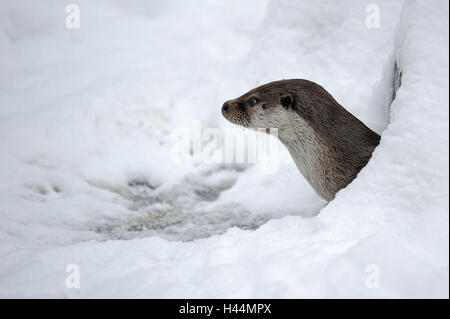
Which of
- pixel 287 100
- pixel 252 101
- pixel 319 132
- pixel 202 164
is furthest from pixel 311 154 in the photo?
pixel 202 164

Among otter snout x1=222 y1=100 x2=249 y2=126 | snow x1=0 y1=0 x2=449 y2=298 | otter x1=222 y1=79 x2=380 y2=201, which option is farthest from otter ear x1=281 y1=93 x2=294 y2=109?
snow x1=0 y1=0 x2=449 y2=298

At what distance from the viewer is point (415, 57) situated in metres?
1.90

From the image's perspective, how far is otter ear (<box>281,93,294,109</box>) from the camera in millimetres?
2487

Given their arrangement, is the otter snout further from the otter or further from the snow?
the snow

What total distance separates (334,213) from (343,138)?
71 centimetres

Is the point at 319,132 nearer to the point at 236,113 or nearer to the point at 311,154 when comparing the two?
the point at 311,154

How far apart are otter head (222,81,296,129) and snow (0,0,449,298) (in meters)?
0.68

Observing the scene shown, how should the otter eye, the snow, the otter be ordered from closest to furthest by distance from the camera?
the snow < the otter < the otter eye

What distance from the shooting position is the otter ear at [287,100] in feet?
8.16

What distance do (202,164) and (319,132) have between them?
165 centimetres

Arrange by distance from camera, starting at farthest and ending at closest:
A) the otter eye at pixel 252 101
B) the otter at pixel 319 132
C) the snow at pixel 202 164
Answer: the otter eye at pixel 252 101, the otter at pixel 319 132, the snow at pixel 202 164

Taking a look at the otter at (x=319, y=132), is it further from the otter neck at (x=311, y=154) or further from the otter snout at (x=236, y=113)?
the otter snout at (x=236, y=113)

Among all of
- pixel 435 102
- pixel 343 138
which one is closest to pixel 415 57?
pixel 435 102

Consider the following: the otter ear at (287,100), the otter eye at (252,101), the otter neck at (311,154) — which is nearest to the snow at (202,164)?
the otter neck at (311,154)
